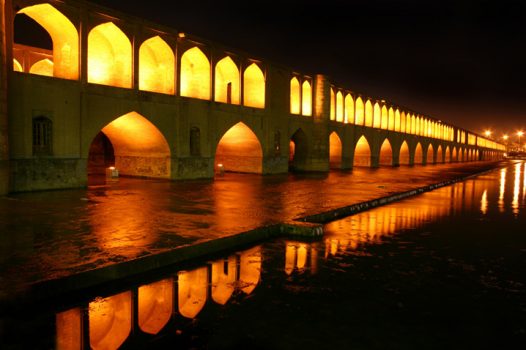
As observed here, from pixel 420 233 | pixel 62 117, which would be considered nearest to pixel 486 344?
pixel 420 233

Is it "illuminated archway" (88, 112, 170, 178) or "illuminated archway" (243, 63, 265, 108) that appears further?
Result: "illuminated archway" (243, 63, 265, 108)

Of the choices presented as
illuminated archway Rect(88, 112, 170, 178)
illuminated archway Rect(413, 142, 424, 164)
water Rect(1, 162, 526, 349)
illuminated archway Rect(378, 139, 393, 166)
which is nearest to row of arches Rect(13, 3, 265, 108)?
illuminated archway Rect(88, 112, 170, 178)

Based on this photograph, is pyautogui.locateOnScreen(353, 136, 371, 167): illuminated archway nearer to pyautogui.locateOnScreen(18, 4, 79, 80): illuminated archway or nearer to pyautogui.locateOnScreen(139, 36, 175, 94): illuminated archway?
pyautogui.locateOnScreen(139, 36, 175, 94): illuminated archway

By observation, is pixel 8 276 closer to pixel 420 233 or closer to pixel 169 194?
pixel 420 233

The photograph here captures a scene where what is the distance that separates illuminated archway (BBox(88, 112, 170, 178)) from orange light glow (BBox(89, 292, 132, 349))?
10.5 meters

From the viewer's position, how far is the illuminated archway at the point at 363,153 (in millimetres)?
30047

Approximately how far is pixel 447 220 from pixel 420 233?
1836 mm

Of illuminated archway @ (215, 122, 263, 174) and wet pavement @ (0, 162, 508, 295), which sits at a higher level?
illuminated archway @ (215, 122, 263, 174)

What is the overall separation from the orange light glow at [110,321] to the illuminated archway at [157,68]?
38.5 ft

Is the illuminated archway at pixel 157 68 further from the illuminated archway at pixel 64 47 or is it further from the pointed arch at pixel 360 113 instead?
the pointed arch at pixel 360 113

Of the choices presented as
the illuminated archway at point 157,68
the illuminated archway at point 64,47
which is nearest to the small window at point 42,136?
the illuminated archway at point 64,47

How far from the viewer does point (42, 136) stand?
11031 mm

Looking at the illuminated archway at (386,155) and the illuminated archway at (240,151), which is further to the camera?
the illuminated archway at (386,155)

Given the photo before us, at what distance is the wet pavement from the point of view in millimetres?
4500
